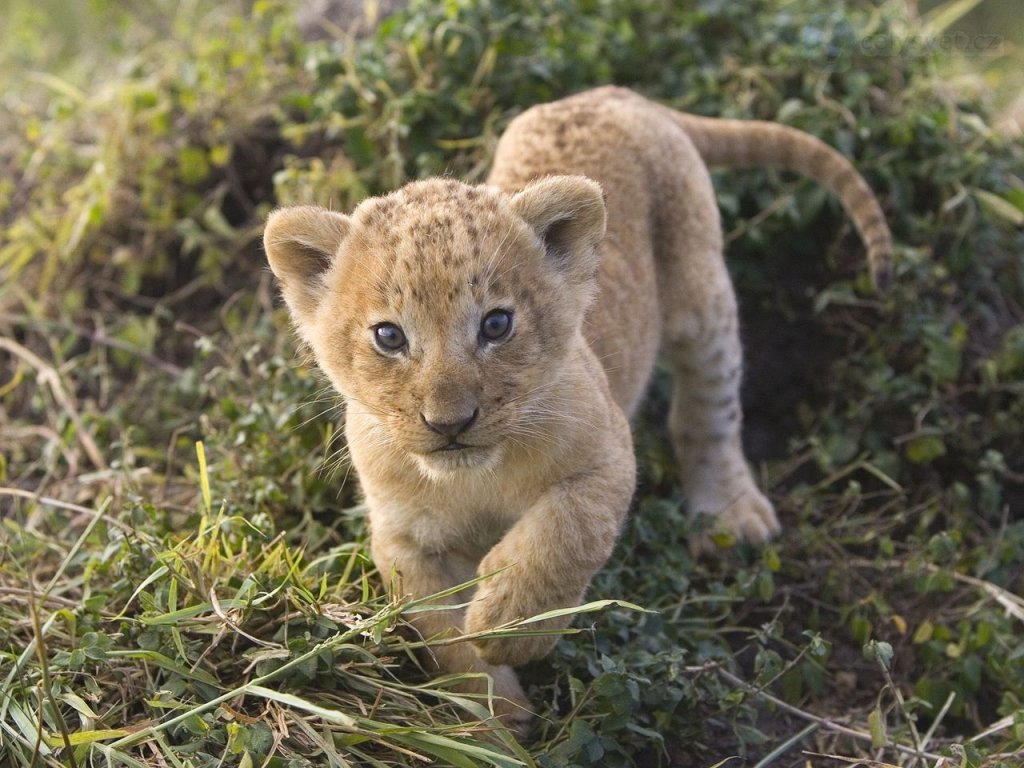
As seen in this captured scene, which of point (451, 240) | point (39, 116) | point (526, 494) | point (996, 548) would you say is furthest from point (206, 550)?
point (39, 116)

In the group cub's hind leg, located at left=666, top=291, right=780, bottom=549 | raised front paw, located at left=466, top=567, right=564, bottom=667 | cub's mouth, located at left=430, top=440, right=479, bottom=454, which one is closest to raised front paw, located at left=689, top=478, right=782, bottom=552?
cub's hind leg, located at left=666, top=291, right=780, bottom=549

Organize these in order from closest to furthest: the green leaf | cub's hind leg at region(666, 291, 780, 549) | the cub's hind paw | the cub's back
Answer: the cub's hind paw, the cub's back, cub's hind leg at region(666, 291, 780, 549), the green leaf

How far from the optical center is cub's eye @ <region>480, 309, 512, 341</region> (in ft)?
11.8

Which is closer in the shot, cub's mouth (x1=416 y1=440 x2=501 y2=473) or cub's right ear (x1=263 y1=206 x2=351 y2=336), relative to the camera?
cub's mouth (x1=416 y1=440 x2=501 y2=473)

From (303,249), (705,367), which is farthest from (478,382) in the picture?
(705,367)

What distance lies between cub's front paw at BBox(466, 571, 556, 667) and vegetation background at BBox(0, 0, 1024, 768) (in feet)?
0.74

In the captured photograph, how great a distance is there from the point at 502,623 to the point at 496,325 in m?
0.89

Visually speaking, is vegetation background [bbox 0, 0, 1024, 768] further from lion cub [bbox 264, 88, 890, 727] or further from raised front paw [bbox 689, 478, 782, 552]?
lion cub [bbox 264, 88, 890, 727]

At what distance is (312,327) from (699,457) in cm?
221

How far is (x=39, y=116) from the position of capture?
26.4ft

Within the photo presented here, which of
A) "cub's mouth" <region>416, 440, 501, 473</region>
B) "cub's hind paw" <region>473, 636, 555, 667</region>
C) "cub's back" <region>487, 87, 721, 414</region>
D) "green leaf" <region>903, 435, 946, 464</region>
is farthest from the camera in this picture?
"green leaf" <region>903, 435, 946, 464</region>

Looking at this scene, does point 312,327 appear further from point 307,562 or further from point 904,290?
point 904,290

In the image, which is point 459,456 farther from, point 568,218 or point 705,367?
point 705,367

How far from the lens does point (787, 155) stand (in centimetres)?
570
